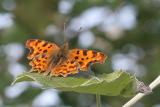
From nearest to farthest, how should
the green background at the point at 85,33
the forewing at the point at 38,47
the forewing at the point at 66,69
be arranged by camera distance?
the forewing at the point at 66,69 < the forewing at the point at 38,47 < the green background at the point at 85,33

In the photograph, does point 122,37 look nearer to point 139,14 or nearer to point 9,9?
point 139,14

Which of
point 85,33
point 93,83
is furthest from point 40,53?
point 85,33

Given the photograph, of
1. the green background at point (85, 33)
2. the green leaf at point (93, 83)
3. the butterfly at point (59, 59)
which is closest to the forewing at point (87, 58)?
the butterfly at point (59, 59)

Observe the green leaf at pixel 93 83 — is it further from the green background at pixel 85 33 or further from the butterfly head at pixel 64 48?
the green background at pixel 85 33

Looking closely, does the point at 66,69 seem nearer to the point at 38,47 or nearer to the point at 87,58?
the point at 87,58

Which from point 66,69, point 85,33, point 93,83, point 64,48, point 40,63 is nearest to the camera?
point 93,83

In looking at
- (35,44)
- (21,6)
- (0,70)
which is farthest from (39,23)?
(35,44)

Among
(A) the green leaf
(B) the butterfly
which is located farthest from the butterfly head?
(A) the green leaf
